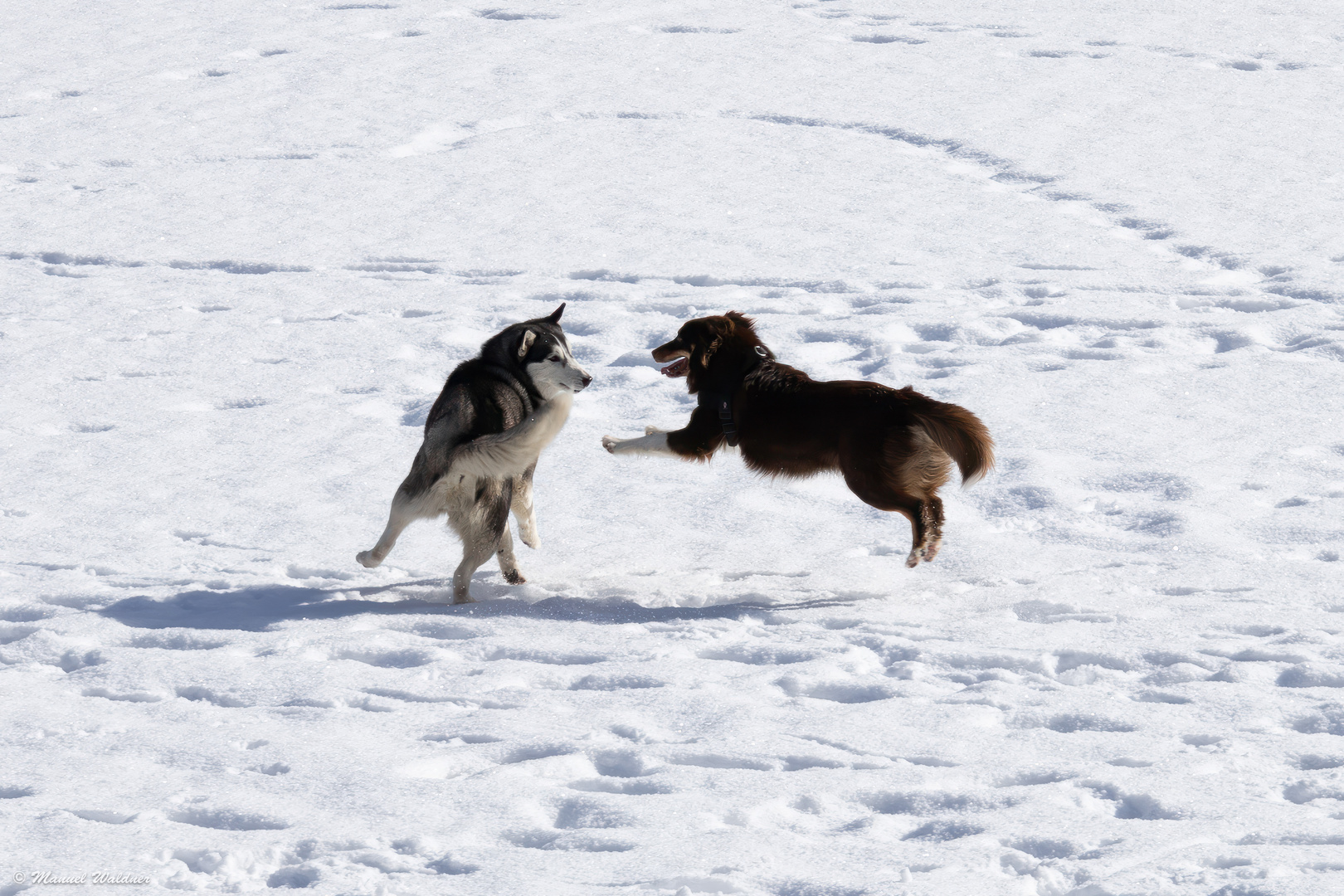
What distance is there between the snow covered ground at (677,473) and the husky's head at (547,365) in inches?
34.2

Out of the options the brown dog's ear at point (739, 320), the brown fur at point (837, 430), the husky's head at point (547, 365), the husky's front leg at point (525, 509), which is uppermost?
the brown dog's ear at point (739, 320)

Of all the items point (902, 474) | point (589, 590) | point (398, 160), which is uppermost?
point (398, 160)

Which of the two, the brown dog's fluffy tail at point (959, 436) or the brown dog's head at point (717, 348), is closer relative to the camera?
the brown dog's fluffy tail at point (959, 436)

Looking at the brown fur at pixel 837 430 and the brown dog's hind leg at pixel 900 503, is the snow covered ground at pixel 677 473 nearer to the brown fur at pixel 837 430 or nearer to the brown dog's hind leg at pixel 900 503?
the brown dog's hind leg at pixel 900 503

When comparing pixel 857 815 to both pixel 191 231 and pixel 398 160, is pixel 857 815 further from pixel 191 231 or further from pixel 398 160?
pixel 398 160

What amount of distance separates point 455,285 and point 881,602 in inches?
221

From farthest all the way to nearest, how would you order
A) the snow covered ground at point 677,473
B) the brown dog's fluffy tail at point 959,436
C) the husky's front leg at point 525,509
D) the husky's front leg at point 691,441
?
the husky's front leg at point 691,441, the husky's front leg at point 525,509, the brown dog's fluffy tail at point 959,436, the snow covered ground at point 677,473

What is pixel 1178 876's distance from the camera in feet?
9.39

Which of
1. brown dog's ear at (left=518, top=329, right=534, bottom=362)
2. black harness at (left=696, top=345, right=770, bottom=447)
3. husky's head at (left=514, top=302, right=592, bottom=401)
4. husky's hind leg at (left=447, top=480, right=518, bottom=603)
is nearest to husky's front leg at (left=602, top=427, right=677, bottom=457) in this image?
black harness at (left=696, top=345, right=770, bottom=447)

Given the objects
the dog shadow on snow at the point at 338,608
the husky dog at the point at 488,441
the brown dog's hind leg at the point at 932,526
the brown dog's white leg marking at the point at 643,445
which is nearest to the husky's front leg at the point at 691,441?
the brown dog's white leg marking at the point at 643,445

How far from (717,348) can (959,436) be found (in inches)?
45.7

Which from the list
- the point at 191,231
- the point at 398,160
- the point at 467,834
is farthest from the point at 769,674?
the point at 398,160

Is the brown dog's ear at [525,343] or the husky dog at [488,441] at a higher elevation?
the brown dog's ear at [525,343]

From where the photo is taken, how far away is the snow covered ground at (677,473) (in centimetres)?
320
